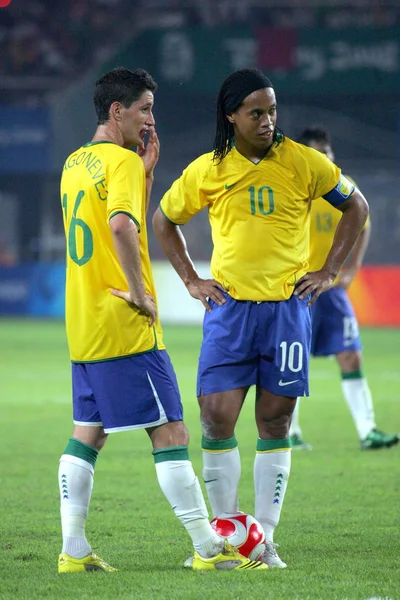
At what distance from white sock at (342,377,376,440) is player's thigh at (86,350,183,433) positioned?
4.16m

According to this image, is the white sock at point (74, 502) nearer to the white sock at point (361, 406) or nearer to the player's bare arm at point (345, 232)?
the player's bare arm at point (345, 232)

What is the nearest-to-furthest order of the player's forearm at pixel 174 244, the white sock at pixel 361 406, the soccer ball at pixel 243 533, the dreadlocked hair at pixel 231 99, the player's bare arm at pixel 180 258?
the soccer ball at pixel 243 533 → the dreadlocked hair at pixel 231 99 → the player's bare arm at pixel 180 258 → the player's forearm at pixel 174 244 → the white sock at pixel 361 406

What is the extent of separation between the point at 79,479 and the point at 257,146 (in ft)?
5.17

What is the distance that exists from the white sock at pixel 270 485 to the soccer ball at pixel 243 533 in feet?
0.44

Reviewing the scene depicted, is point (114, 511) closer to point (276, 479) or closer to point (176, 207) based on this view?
point (276, 479)

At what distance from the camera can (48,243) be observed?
941 inches

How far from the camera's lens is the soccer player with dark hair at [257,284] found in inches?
189

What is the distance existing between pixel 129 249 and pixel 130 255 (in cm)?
3

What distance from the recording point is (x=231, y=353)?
480 centimetres

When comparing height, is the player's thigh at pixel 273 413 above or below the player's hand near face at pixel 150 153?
below

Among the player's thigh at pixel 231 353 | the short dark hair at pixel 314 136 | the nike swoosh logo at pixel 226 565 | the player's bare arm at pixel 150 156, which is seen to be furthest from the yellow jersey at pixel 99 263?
the short dark hair at pixel 314 136

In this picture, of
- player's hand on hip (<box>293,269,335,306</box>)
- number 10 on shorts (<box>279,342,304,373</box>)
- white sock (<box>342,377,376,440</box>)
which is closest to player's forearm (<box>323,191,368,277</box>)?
player's hand on hip (<box>293,269,335,306</box>)

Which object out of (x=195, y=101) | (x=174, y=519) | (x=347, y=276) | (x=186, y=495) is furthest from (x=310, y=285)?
(x=195, y=101)

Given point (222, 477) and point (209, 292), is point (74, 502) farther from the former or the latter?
point (209, 292)
